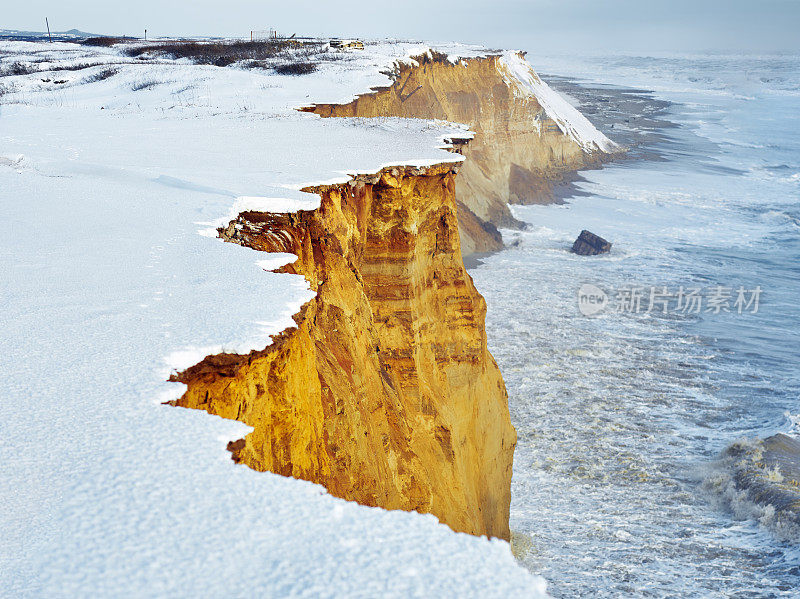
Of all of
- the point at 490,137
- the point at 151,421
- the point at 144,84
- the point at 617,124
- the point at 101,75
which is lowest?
the point at 617,124

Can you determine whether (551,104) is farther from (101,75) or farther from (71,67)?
(101,75)

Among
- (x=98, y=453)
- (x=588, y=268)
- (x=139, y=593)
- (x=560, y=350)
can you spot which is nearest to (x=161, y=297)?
(x=98, y=453)

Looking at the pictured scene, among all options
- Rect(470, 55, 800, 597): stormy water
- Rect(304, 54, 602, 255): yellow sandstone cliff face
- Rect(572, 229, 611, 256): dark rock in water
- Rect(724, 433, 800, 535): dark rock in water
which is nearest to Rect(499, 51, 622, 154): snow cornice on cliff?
Rect(304, 54, 602, 255): yellow sandstone cliff face

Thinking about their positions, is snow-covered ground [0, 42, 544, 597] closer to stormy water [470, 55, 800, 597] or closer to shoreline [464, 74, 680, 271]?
stormy water [470, 55, 800, 597]

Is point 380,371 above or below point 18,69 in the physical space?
below

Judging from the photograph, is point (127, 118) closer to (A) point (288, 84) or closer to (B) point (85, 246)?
(A) point (288, 84)

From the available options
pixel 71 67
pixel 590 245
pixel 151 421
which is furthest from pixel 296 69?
pixel 151 421

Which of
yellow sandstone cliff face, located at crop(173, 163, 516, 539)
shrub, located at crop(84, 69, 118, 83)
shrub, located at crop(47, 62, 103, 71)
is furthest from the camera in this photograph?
shrub, located at crop(47, 62, 103, 71)
